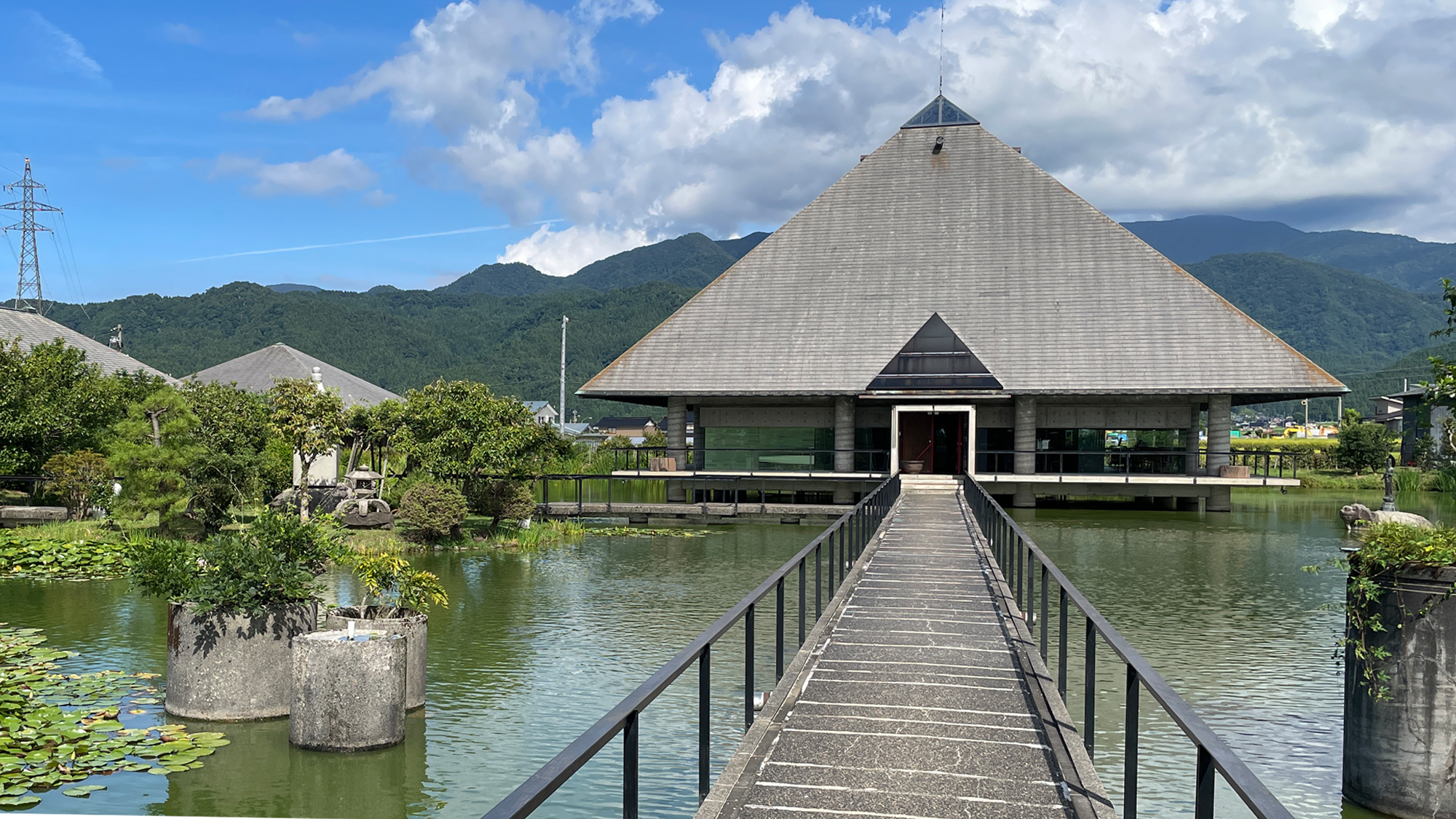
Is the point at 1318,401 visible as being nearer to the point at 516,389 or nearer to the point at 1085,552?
the point at 516,389

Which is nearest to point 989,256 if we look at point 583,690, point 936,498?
point 936,498

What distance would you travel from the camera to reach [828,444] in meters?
35.9

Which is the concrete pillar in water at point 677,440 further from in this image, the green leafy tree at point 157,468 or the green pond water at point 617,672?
the green leafy tree at point 157,468

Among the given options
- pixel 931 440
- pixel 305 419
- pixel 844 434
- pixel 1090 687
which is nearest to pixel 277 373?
pixel 305 419

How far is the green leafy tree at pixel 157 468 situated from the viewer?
19.4 meters

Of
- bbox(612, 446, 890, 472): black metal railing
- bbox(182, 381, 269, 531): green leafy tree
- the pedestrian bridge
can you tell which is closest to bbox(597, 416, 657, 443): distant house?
bbox(612, 446, 890, 472): black metal railing

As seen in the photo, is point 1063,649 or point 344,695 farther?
point 344,695

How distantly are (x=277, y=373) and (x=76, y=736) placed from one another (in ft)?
129

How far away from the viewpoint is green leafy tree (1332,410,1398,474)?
4884 centimetres

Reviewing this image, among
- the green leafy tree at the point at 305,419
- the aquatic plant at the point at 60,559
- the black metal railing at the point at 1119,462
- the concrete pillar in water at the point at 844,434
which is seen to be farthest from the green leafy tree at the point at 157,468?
the black metal railing at the point at 1119,462

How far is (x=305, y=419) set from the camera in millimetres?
23062

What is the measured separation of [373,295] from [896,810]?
187 metres

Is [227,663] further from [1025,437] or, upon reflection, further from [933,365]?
[1025,437]

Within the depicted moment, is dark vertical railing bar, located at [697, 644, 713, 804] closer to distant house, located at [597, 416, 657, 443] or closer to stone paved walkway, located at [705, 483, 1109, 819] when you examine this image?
stone paved walkway, located at [705, 483, 1109, 819]
